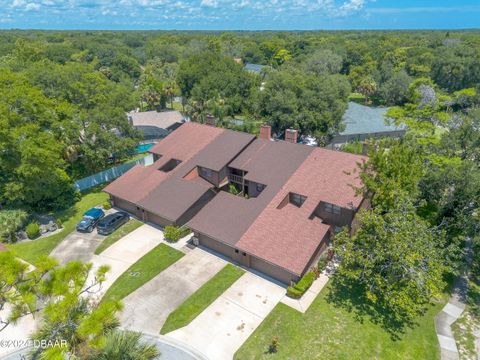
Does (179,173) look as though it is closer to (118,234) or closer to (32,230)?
(118,234)

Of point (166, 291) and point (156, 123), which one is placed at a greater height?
point (166, 291)

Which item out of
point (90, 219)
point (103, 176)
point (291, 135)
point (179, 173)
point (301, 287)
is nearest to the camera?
point (301, 287)

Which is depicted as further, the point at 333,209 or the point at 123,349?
the point at 333,209

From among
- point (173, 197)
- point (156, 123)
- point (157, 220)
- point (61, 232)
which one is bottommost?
point (61, 232)

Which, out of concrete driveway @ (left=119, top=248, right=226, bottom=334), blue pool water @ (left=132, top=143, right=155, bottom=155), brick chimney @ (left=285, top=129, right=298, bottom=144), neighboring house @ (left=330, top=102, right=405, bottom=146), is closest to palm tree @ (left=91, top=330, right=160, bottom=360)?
concrete driveway @ (left=119, top=248, right=226, bottom=334)

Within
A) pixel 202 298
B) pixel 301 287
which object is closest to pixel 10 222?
pixel 202 298

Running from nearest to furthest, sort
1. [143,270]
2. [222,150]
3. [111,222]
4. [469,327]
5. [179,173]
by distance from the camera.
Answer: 1. [469,327]
2. [143,270]
3. [111,222]
4. [179,173]
5. [222,150]

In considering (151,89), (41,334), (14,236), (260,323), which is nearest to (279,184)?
(260,323)
